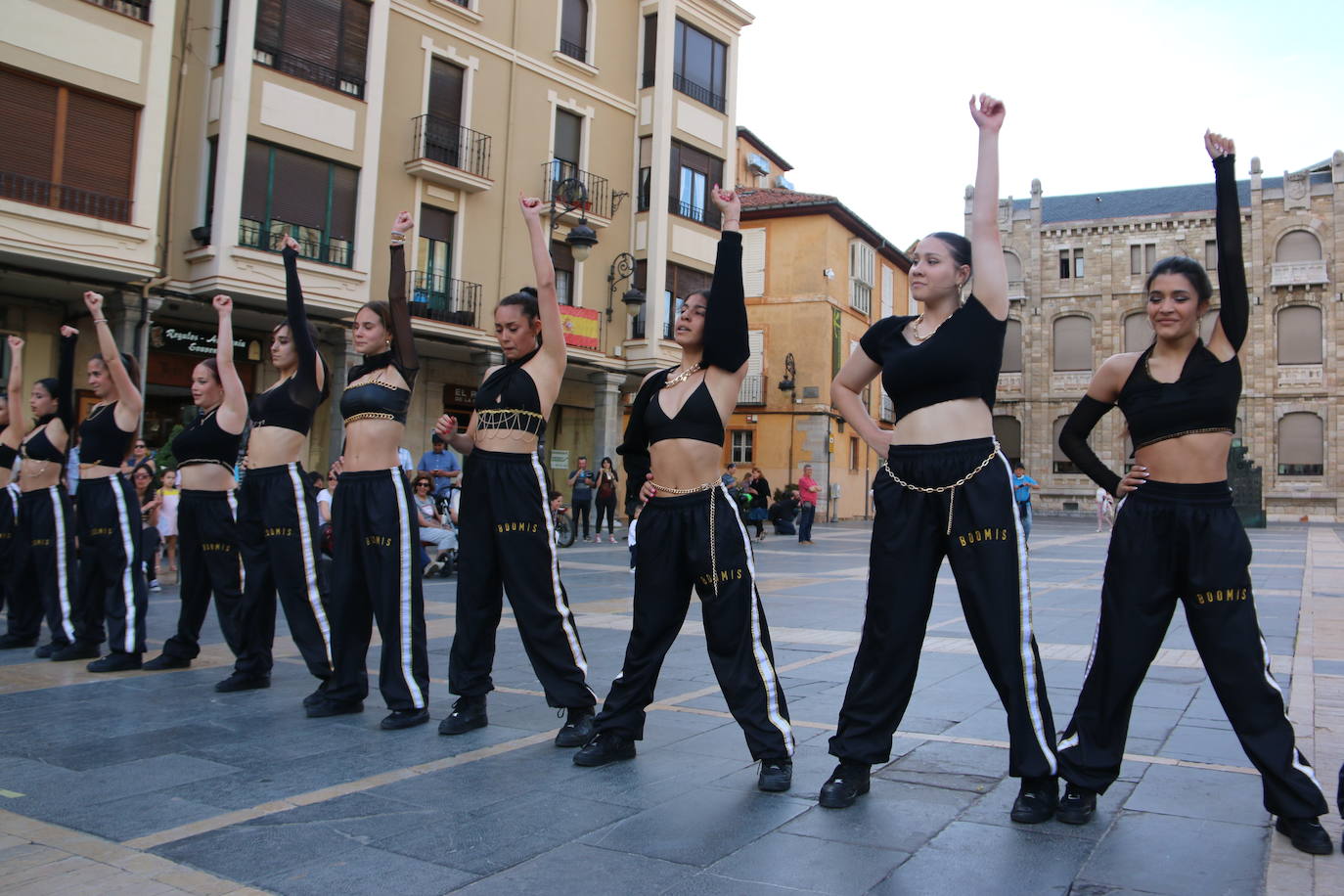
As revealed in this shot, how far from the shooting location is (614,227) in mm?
26531

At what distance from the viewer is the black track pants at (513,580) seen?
4836 millimetres

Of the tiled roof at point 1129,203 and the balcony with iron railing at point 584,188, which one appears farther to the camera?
the tiled roof at point 1129,203

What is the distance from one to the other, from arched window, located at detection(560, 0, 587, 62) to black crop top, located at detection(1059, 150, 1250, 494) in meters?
23.7

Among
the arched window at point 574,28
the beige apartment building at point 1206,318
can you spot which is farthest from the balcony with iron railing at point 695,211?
the beige apartment building at point 1206,318

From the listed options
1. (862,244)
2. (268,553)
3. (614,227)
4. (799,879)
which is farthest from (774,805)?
(862,244)

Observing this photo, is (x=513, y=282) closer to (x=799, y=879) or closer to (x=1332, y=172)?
(x=799, y=879)

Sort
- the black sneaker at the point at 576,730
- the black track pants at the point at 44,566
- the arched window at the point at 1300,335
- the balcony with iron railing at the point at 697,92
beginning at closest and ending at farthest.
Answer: the black sneaker at the point at 576,730, the black track pants at the point at 44,566, the balcony with iron railing at the point at 697,92, the arched window at the point at 1300,335

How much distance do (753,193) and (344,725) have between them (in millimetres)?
35684

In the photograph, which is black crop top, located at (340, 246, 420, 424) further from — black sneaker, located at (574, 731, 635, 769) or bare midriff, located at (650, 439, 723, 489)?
black sneaker, located at (574, 731, 635, 769)

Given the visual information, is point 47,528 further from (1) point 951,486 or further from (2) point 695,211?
(2) point 695,211

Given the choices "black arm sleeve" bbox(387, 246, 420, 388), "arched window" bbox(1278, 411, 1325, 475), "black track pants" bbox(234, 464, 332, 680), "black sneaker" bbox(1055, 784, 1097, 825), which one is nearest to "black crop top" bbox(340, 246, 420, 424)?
"black arm sleeve" bbox(387, 246, 420, 388)

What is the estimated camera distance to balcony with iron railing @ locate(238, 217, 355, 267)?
1866cm

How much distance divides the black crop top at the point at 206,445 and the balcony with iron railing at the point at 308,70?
48.6 feet

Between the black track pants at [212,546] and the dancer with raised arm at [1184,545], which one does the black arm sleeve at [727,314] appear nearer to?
the dancer with raised arm at [1184,545]
